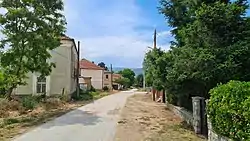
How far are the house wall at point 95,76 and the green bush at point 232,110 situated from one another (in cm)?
7065

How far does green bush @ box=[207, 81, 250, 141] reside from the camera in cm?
744

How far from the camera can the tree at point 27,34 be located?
20984 mm

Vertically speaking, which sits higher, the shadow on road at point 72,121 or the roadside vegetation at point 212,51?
the roadside vegetation at point 212,51

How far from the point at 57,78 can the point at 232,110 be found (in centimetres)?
3205

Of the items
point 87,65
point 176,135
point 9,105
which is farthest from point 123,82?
point 176,135

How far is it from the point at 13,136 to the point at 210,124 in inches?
285

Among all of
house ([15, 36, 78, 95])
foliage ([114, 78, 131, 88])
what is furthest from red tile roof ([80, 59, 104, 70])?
house ([15, 36, 78, 95])

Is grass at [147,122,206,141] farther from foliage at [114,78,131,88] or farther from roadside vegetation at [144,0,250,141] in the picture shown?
foliage at [114,78,131,88]

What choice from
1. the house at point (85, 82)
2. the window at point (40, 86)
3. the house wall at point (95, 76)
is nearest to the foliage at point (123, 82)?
the house wall at point (95, 76)

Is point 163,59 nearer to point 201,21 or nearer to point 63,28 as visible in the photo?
point 201,21

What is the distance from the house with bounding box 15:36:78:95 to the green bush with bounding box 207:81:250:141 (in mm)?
29419

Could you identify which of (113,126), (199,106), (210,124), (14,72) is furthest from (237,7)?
(14,72)

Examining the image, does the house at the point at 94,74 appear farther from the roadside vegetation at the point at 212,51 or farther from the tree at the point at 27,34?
the roadside vegetation at the point at 212,51

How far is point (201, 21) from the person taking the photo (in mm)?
13430
